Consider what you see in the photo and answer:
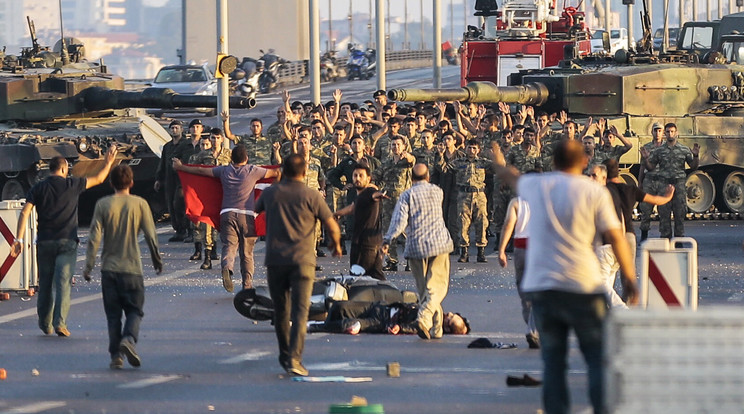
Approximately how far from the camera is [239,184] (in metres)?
17.6

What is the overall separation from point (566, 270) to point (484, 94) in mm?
18384

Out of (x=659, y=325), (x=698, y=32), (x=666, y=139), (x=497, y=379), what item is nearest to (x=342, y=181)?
(x=666, y=139)

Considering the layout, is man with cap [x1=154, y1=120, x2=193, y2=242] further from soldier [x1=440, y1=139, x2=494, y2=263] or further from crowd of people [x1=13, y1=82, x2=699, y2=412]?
soldier [x1=440, y1=139, x2=494, y2=263]

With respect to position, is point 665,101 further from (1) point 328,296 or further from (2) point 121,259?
(2) point 121,259

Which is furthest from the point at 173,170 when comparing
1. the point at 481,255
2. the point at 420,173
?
the point at 420,173

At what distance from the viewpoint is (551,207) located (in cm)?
969

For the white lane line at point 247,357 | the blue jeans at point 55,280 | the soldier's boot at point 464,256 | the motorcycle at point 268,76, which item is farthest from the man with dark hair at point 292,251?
the motorcycle at point 268,76

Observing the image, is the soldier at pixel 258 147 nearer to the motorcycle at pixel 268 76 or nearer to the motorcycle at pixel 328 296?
the motorcycle at pixel 328 296

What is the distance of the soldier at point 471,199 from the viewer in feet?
72.0

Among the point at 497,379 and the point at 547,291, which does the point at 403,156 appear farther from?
the point at 547,291

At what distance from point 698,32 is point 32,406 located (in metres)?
34.9

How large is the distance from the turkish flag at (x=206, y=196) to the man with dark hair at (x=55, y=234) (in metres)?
3.18

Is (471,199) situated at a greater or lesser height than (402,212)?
lesser

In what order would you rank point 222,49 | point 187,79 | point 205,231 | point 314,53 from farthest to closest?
point 187,79 → point 314,53 → point 222,49 → point 205,231
